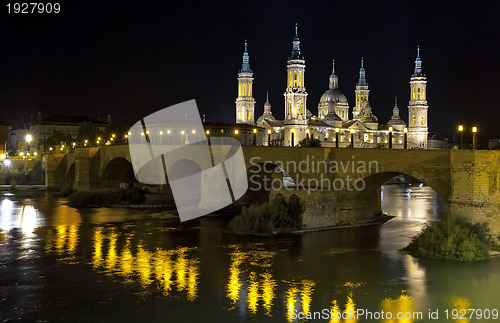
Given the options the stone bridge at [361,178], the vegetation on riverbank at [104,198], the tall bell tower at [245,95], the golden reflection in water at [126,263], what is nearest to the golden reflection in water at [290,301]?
the golden reflection in water at [126,263]

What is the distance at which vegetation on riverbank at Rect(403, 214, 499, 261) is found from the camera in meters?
18.2

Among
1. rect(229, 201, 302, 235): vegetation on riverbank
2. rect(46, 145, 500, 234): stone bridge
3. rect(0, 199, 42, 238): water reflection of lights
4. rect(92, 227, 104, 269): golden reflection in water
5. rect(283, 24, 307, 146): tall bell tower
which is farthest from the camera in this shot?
rect(283, 24, 307, 146): tall bell tower

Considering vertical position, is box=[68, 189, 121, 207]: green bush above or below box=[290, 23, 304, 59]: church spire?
below

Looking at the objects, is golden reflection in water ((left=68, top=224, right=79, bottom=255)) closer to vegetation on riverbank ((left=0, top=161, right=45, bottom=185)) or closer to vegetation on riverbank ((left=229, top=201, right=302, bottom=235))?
vegetation on riverbank ((left=229, top=201, right=302, bottom=235))

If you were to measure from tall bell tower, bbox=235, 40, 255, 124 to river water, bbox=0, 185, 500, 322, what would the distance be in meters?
64.0

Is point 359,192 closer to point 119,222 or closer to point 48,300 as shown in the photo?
point 119,222

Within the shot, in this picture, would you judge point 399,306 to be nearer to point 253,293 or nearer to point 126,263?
point 253,293

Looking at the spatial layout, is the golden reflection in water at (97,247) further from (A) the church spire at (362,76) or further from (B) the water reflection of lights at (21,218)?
(A) the church spire at (362,76)

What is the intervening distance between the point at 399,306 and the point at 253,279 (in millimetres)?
4243


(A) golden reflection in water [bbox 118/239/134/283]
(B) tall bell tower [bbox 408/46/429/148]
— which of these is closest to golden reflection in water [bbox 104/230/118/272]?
(A) golden reflection in water [bbox 118/239/134/283]

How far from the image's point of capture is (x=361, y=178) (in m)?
24.1

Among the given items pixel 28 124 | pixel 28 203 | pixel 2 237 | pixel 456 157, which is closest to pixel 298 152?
pixel 456 157

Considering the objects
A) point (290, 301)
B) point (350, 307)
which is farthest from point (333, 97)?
point (350, 307)

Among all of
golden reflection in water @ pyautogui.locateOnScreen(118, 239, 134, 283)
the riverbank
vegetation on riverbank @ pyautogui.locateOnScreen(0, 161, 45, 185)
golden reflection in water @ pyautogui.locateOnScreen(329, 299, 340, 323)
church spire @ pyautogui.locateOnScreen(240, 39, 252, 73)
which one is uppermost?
church spire @ pyautogui.locateOnScreen(240, 39, 252, 73)
